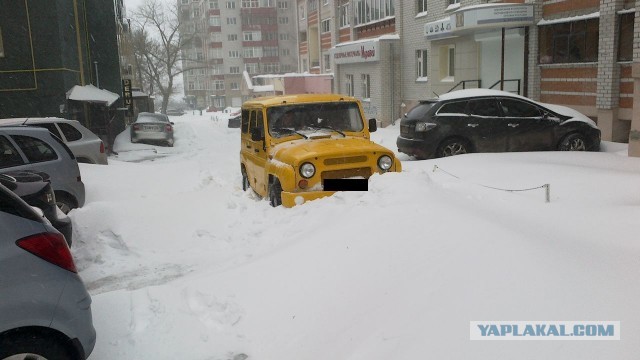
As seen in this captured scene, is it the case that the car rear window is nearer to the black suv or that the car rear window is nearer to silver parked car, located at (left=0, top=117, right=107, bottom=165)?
the black suv

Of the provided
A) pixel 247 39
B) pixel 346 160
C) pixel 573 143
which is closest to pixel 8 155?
pixel 346 160

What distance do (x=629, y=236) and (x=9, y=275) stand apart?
453 centimetres

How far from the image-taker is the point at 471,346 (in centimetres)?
348

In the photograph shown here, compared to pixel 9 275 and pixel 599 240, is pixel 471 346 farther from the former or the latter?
pixel 9 275

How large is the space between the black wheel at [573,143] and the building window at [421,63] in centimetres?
1531

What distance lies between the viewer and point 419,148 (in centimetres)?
1280

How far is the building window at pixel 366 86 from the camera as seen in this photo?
103 ft

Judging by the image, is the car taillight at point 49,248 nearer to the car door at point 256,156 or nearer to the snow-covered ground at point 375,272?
the snow-covered ground at point 375,272

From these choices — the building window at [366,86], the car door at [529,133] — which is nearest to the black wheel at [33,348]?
the car door at [529,133]

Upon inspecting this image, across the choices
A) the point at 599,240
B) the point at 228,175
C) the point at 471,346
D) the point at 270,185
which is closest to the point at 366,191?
the point at 270,185

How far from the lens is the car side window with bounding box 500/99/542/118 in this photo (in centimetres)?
1277

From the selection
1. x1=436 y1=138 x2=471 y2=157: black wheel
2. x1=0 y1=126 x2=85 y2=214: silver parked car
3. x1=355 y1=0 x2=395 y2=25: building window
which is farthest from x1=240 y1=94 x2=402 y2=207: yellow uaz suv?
x1=355 y1=0 x2=395 y2=25: building window

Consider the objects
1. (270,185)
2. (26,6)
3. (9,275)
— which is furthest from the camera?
(26,6)

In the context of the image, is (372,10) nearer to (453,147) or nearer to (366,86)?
(366,86)
